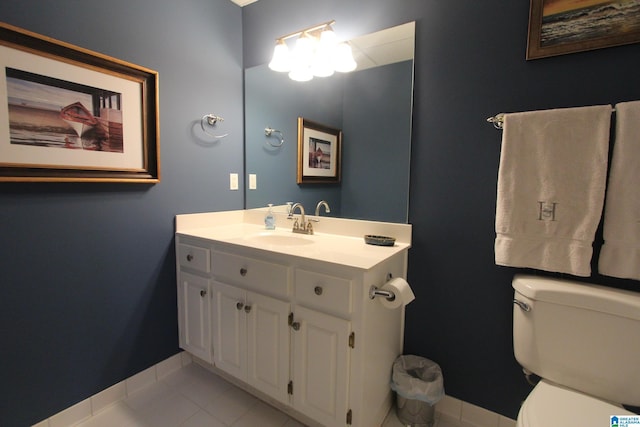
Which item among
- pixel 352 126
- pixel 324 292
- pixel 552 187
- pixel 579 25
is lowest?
pixel 324 292

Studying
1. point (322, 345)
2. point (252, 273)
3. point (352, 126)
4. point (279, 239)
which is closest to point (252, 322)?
point (252, 273)

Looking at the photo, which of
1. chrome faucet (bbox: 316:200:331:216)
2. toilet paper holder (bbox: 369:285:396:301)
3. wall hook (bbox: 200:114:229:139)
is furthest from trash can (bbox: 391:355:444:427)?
wall hook (bbox: 200:114:229:139)

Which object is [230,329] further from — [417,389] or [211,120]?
[211,120]

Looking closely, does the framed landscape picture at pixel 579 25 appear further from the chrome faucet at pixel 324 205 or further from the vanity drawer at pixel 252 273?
the vanity drawer at pixel 252 273

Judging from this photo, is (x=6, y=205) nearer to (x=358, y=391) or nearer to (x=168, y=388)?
(x=168, y=388)

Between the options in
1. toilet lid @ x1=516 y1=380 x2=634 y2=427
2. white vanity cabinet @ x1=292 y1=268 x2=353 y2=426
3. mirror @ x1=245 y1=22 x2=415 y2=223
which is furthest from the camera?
mirror @ x1=245 y1=22 x2=415 y2=223

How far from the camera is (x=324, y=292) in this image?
1220 mm

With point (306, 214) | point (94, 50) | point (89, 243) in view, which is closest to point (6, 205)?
point (89, 243)

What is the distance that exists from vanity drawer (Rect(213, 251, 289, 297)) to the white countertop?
3.0 inches

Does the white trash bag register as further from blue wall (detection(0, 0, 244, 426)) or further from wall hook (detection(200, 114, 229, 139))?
wall hook (detection(200, 114, 229, 139))

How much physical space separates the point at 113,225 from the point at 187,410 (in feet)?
3.34

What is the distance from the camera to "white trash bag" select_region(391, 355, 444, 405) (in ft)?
4.50

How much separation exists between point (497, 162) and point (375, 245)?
26.0 inches

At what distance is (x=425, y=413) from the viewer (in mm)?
1419
